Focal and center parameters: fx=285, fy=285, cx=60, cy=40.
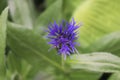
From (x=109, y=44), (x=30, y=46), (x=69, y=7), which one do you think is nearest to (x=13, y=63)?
(x=30, y=46)

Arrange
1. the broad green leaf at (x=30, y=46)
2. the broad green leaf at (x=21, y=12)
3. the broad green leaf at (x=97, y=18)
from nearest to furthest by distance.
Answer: the broad green leaf at (x=30, y=46)
the broad green leaf at (x=21, y=12)
the broad green leaf at (x=97, y=18)

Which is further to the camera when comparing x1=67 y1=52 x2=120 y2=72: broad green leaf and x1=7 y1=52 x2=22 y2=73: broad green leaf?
x1=7 y1=52 x2=22 y2=73: broad green leaf

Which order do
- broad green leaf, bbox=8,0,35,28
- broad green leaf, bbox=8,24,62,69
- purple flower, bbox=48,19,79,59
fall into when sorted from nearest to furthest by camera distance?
purple flower, bbox=48,19,79,59, broad green leaf, bbox=8,24,62,69, broad green leaf, bbox=8,0,35,28

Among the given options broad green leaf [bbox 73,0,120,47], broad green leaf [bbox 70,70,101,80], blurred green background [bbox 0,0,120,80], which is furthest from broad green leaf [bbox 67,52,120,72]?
broad green leaf [bbox 73,0,120,47]

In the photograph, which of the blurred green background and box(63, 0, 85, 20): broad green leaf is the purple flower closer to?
the blurred green background

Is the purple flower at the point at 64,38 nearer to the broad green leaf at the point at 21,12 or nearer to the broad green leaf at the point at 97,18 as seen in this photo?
the broad green leaf at the point at 21,12

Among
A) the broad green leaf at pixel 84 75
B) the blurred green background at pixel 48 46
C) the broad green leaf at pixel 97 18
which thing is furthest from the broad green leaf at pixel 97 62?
the broad green leaf at pixel 97 18

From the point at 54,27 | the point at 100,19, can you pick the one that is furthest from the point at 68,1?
the point at 54,27

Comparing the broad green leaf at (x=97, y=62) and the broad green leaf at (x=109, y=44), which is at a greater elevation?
the broad green leaf at (x=109, y=44)

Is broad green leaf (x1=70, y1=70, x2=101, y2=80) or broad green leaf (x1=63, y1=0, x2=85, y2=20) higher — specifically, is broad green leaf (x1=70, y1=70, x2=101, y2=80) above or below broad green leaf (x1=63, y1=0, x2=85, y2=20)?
below
